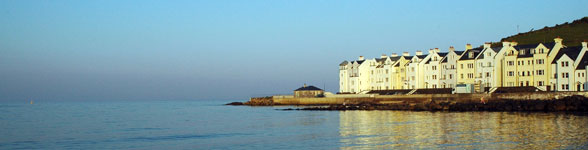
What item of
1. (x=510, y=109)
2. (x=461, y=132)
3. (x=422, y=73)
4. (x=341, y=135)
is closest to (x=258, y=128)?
(x=341, y=135)

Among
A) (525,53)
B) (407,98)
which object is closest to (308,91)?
(407,98)

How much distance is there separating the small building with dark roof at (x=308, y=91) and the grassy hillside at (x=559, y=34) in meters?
34.1

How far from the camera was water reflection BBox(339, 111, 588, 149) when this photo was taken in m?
33.1

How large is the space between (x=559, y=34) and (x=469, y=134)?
9113cm

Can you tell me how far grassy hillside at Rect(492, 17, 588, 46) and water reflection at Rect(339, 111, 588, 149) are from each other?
7089 centimetres

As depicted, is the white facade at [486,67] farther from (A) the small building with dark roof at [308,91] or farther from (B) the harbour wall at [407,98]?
(A) the small building with dark roof at [308,91]

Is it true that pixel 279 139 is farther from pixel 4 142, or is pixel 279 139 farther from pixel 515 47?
pixel 515 47

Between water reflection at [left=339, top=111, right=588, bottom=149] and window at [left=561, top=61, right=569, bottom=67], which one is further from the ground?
window at [left=561, top=61, right=569, bottom=67]

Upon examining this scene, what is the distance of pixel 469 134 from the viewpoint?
38.7 m

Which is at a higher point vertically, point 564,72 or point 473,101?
point 564,72

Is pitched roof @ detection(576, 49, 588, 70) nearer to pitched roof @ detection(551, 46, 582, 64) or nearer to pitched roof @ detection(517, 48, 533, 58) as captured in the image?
pitched roof @ detection(551, 46, 582, 64)

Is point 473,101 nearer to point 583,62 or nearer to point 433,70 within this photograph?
point 583,62

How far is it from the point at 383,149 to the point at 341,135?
8.77m

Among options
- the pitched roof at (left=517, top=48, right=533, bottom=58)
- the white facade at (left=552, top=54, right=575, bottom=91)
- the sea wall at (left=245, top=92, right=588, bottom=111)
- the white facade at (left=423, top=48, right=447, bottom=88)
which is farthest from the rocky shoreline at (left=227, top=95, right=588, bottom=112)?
the white facade at (left=423, top=48, right=447, bottom=88)
